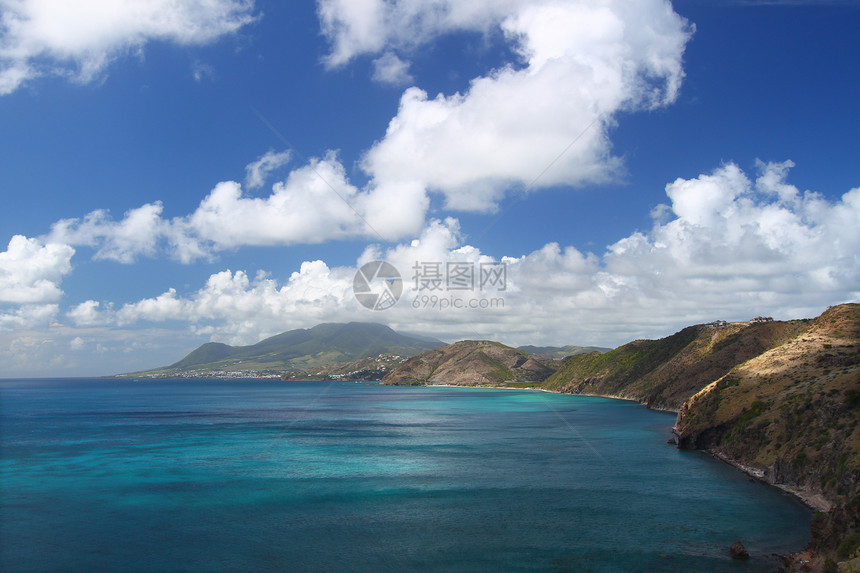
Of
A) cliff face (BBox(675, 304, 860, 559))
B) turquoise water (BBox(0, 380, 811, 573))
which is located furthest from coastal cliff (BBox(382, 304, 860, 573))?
turquoise water (BBox(0, 380, 811, 573))

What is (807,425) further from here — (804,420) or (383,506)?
(383,506)

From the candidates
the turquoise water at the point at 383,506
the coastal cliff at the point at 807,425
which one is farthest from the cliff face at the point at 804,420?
the turquoise water at the point at 383,506

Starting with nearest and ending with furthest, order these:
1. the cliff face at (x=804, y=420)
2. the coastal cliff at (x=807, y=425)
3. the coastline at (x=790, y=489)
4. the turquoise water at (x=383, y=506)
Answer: the coastal cliff at (x=807, y=425) → the turquoise water at (x=383, y=506) → the cliff face at (x=804, y=420) → the coastline at (x=790, y=489)

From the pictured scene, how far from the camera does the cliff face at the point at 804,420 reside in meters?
53.2

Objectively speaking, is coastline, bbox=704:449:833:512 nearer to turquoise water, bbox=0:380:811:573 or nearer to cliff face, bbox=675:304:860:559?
cliff face, bbox=675:304:860:559

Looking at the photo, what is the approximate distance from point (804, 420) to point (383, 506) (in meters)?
57.5

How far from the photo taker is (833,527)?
38.1m

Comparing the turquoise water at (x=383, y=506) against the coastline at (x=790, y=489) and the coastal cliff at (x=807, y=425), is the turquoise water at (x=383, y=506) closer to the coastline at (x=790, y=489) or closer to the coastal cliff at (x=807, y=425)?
the coastline at (x=790, y=489)

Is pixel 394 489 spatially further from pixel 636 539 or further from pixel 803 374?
Result: pixel 803 374

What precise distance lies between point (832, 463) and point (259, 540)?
61.7 m

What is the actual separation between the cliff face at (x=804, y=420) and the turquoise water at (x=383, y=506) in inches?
158

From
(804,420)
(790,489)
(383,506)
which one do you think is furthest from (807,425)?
(383,506)

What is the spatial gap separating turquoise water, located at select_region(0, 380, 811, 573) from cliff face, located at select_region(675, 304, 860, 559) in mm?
4022

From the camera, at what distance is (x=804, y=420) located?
69.5 meters
